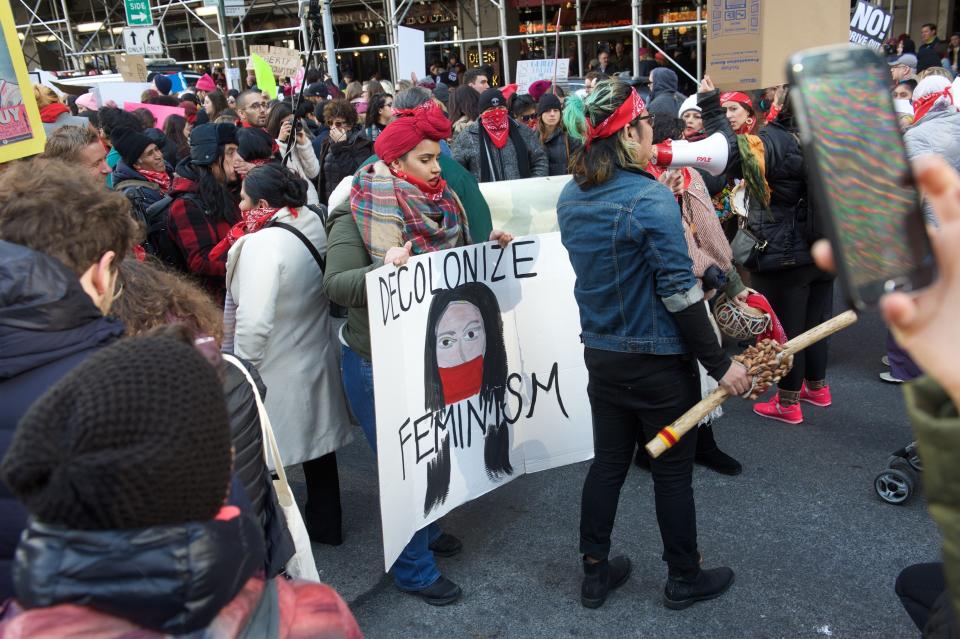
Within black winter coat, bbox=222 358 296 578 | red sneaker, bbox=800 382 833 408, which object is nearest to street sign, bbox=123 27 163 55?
red sneaker, bbox=800 382 833 408

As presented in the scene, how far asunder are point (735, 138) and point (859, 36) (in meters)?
3.39

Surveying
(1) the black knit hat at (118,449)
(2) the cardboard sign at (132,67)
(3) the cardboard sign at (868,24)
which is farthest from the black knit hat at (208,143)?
(2) the cardboard sign at (132,67)

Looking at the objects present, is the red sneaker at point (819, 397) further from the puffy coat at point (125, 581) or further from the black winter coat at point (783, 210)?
the puffy coat at point (125, 581)

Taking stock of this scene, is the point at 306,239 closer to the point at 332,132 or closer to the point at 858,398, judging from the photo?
the point at 858,398

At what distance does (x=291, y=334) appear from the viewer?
10.5 ft

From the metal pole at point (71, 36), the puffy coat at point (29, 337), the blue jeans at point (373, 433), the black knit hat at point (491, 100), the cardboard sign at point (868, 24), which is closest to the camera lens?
the puffy coat at point (29, 337)

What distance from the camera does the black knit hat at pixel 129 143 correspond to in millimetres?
4371

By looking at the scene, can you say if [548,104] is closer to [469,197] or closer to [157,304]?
[469,197]

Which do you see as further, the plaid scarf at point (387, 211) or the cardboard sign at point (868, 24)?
the cardboard sign at point (868, 24)

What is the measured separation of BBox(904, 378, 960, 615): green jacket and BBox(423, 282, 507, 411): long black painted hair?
221 centimetres

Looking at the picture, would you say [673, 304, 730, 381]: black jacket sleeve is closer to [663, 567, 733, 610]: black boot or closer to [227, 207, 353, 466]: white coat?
[663, 567, 733, 610]: black boot

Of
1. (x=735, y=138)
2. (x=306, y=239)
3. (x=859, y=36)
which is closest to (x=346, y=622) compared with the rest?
(x=306, y=239)

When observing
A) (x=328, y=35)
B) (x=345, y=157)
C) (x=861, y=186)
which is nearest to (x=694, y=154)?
(x=861, y=186)

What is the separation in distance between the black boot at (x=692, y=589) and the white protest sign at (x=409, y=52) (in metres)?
8.27
